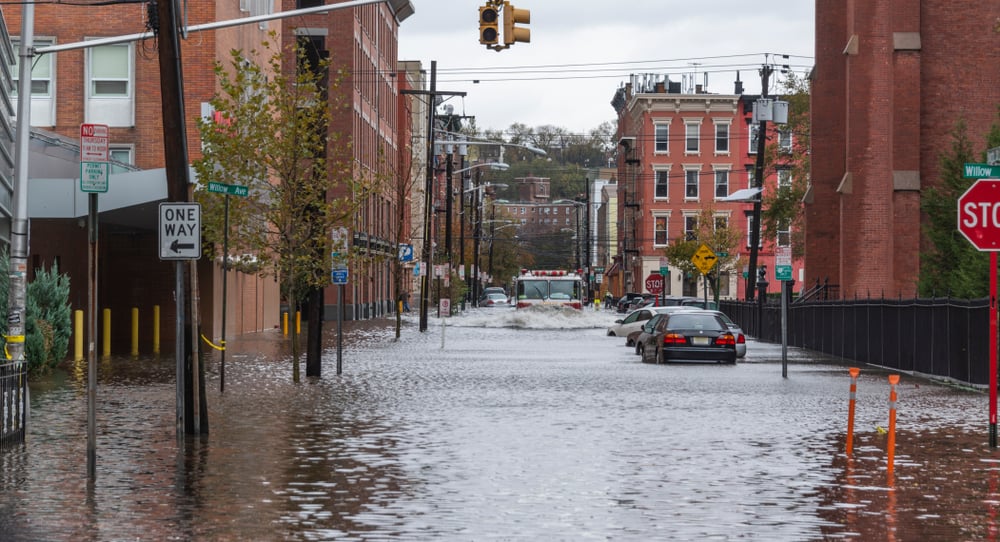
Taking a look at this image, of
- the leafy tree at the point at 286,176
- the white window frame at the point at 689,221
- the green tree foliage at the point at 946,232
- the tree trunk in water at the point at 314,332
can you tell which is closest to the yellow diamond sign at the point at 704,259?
the green tree foliage at the point at 946,232

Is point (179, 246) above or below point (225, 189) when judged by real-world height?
below

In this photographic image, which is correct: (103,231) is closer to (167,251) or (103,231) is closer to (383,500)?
(167,251)

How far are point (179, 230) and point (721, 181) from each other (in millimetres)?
101877

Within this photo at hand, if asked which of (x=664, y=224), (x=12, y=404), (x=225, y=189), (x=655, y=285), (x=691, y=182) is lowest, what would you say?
(x=12, y=404)

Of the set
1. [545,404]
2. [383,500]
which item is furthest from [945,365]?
[383,500]

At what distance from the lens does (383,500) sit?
12672 millimetres

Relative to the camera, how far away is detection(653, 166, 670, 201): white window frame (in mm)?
117438

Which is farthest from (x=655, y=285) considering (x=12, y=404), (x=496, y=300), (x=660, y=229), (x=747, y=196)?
(x=660, y=229)

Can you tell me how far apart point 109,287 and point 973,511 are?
37429 millimetres

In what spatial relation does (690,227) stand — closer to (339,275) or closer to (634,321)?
(634,321)

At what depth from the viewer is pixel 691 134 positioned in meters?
116

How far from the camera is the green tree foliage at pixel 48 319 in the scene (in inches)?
1053

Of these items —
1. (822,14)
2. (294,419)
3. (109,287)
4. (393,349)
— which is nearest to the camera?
(294,419)

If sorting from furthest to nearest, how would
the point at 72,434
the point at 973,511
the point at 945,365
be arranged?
the point at 945,365 < the point at 72,434 < the point at 973,511
